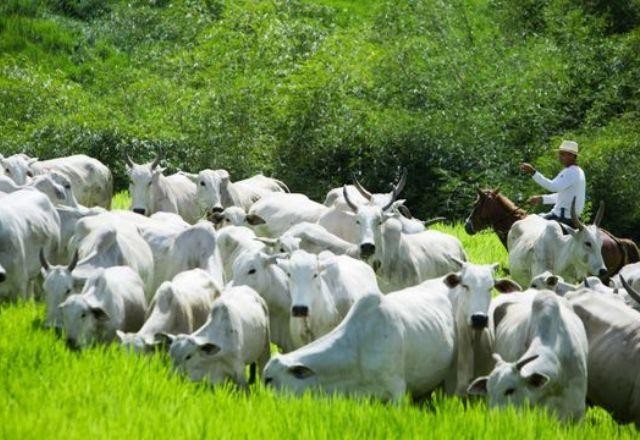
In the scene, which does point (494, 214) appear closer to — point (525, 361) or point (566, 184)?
point (566, 184)

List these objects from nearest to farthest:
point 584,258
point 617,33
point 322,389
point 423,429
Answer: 1. point 423,429
2. point 322,389
3. point 584,258
4. point 617,33

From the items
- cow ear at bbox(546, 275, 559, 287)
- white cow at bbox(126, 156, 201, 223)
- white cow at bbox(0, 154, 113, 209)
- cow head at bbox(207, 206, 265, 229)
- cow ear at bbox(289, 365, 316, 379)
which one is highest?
cow ear at bbox(546, 275, 559, 287)

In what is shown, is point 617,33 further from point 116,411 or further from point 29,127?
point 116,411

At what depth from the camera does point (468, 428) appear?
29.0 ft

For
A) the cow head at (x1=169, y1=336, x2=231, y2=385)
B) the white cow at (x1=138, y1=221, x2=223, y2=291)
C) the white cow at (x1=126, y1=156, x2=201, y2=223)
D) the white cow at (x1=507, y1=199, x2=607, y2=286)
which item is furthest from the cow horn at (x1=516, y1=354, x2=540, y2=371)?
the white cow at (x1=126, y1=156, x2=201, y2=223)

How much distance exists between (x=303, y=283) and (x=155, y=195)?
664cm

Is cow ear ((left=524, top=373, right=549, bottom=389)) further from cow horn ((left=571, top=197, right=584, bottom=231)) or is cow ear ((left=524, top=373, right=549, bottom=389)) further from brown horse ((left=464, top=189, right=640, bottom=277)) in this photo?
brown horse ((left=464, top=189, right=640, bottom=277))

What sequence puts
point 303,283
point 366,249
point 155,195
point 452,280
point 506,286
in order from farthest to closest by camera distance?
point 155,195
point 366,249
point 506,286
point 452,280
point 303,283

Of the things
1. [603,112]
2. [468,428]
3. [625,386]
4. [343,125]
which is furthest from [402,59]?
[468,428]

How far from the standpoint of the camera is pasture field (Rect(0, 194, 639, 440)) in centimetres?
845

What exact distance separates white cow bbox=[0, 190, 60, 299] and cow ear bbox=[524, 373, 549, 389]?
4821 mm

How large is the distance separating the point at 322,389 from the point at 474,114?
13393 millimetres

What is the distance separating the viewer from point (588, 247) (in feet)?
47.6

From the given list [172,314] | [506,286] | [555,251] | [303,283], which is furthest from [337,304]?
[555,251]
